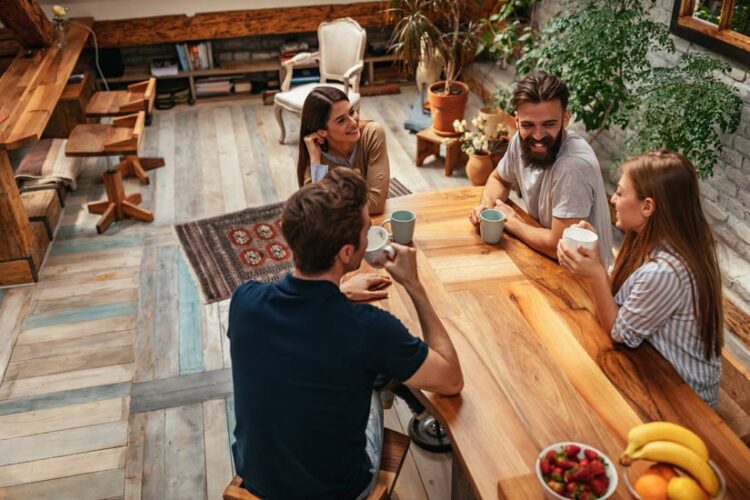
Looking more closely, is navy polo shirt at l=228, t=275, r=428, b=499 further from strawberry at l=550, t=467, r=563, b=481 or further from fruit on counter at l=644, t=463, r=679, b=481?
fruit on counter at l=644, t=463, r=679, b=481

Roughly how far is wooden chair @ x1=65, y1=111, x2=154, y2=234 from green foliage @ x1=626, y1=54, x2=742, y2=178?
2770 millimetres

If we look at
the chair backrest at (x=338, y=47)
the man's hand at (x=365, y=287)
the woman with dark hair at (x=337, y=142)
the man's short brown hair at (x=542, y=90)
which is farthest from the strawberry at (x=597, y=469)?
the chair backrest at (x=338, y=47)

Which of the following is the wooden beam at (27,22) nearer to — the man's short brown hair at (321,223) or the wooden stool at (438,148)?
the wooden stool at (438,148)

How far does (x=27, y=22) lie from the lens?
4.61 meters

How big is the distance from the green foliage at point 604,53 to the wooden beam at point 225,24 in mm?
2610

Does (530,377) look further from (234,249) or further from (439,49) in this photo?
(439,49)

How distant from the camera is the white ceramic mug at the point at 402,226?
2.20 m

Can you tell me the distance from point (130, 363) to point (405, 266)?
1.86 m

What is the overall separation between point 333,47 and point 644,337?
4114 millimetres

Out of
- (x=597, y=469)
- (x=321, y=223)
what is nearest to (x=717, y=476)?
(x=597, y=469)

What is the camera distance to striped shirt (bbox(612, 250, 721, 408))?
5.56ft

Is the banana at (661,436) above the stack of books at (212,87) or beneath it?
above

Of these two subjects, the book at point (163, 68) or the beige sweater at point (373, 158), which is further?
the book at point (163, 68)

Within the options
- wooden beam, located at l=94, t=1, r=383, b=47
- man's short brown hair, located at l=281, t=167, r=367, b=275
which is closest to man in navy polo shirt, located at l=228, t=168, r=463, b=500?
man's short brown hair, located at l=281, t=167, r=367, b=275
